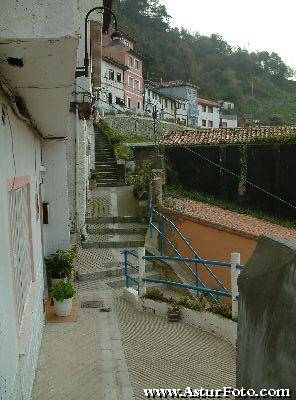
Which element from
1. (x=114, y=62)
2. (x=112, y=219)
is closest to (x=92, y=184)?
(x=112, y=219)

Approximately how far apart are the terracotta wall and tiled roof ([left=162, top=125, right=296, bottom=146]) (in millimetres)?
6164

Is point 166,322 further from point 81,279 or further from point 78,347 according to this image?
point 81,279

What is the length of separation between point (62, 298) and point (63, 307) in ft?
0.68

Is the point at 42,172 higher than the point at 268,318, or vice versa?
the point at 42,172

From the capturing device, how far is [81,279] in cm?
997

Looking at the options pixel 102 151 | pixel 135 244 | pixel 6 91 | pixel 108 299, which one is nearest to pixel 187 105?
pixel 102 151

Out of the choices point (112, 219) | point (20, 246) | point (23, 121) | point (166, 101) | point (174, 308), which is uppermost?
point (166, 101)

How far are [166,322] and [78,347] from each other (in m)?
1.80

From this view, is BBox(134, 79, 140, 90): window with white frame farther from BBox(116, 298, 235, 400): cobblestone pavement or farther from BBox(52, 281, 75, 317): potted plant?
BBox(116, 298, 235, 400): cobblestone pavement

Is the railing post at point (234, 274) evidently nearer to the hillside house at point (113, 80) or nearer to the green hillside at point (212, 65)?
the hillside house at point (113, 80)

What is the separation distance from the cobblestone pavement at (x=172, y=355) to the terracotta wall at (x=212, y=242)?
3.71 meters

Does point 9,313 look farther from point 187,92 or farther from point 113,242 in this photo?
point 187,92

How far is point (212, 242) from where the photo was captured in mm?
11750

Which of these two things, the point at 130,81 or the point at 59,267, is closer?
the point at 59,267
